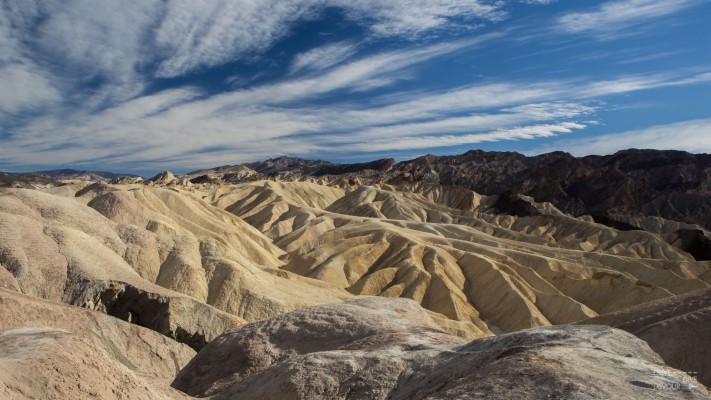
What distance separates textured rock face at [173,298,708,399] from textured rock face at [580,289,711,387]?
17.8 feet

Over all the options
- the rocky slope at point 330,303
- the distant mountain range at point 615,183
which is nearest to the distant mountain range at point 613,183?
the distant mountain range at point 615,183

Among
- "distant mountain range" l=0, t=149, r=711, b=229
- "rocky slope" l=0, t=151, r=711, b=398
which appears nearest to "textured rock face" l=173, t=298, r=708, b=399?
"rocky slope" l=0, t=151, r=711, b=398

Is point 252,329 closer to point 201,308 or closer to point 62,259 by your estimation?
point 201,308

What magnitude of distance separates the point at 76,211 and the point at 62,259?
7.12 metres

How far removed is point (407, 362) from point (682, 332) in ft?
28.3

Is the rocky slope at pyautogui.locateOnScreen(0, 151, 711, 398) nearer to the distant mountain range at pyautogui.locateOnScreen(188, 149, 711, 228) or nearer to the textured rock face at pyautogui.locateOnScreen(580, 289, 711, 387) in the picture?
the textured rock face at pyautogui.locateOnScreen(580, 289, 711, 387)

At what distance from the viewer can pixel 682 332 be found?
1360 cm

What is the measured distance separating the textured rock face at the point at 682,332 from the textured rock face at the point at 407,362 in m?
5.43

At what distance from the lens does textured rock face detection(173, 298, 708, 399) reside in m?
6.37

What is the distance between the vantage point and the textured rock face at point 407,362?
637 cm

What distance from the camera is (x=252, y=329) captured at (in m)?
14.5

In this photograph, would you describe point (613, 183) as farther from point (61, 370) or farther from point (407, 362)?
point (61, 370)

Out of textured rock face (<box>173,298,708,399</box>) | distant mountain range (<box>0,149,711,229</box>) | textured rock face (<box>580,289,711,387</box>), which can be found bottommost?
distant mountain range (<box>0,149,711,229</box>)

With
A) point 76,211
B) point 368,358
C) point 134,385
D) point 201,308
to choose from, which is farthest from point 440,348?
point 76,211
